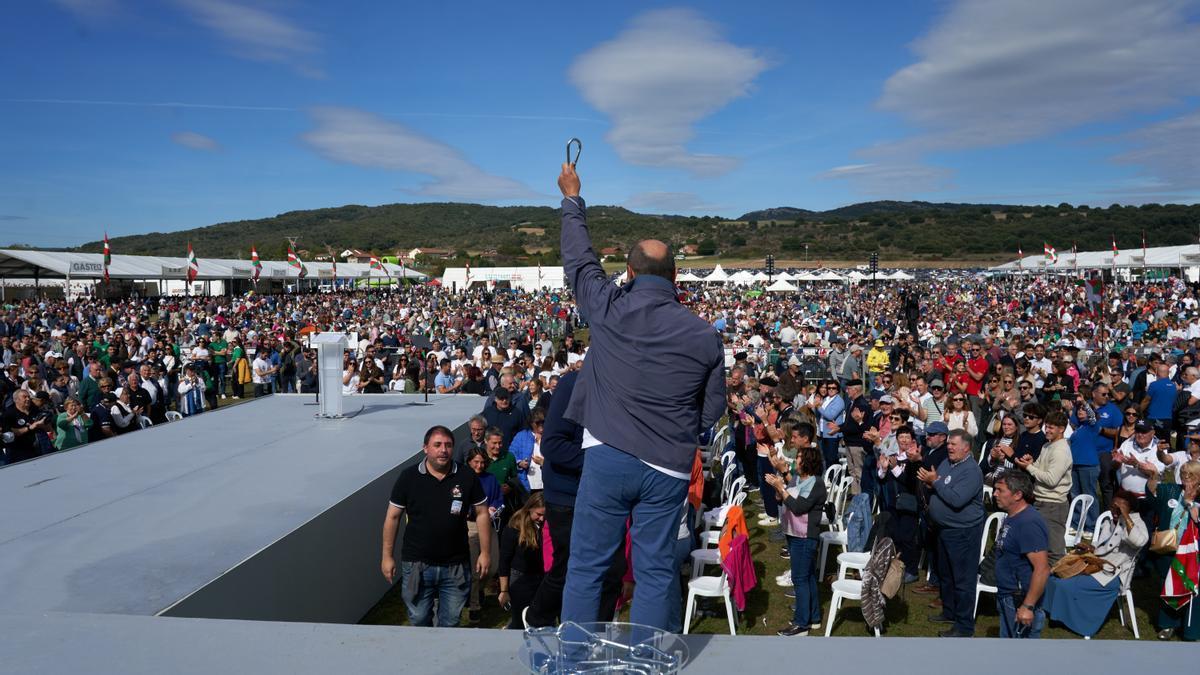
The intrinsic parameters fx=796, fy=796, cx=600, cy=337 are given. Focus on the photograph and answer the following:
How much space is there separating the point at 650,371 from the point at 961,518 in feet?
14.0

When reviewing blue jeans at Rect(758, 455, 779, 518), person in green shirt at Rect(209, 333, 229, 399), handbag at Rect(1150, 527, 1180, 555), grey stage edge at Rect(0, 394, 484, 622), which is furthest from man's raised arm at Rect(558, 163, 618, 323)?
person in green shirt at Rect(209, 333, 229, 399)

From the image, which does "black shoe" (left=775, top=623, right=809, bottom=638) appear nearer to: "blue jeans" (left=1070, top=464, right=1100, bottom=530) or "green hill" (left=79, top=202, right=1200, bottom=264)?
"blue jeans" (left=1070, top=464, right=1100, bottom=530)

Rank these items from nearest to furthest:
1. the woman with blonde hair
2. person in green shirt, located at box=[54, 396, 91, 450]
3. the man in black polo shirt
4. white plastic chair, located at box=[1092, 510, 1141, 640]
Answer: the man in black polo shirt → the woman with blonde hair → white plastic chair, located at box=[1092, 510, 1141, 640] → person in green shirt, located at box=[54, 396, 91, 450]

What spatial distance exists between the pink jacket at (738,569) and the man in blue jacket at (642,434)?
3.29 m

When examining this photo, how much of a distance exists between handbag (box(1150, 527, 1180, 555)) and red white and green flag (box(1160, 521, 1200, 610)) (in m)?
0.06

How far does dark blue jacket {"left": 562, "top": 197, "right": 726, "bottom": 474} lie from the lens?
2547 millimetres

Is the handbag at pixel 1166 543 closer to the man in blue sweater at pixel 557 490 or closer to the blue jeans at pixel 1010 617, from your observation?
the blue jeans at pixel 1010 617

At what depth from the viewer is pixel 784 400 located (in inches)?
424

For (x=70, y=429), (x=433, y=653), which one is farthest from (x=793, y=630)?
(x=70, y=429)

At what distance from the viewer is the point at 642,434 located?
8.30ft

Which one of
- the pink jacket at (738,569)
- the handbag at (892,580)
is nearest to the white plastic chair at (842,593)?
the handbag at (892,580)

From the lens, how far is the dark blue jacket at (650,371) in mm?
2547

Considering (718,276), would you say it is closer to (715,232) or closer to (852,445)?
(852,445)

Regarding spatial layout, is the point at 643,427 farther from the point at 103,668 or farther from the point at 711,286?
the point at 711,286
